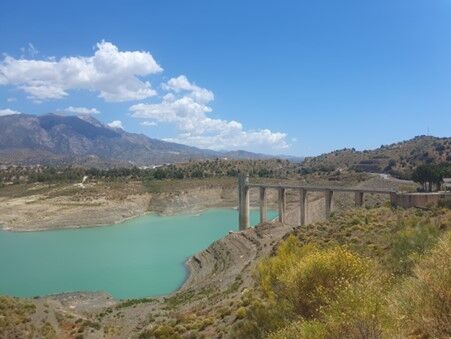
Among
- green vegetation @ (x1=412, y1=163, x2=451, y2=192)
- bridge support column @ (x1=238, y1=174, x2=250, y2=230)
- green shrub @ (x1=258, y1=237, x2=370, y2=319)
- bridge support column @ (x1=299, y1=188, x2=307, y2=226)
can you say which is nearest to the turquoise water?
bridge support column @ (x1=238, y1=174, x2=250, y2=230)

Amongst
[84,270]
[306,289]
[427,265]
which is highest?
[427,265]

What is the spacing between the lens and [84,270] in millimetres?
51438

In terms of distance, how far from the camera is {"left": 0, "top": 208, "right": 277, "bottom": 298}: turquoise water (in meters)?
44.9

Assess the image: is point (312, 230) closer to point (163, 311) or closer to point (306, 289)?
point (163, 311)

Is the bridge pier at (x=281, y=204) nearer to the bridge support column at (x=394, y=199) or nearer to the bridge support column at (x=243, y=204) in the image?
the bridge support column at (x=243, y=204)

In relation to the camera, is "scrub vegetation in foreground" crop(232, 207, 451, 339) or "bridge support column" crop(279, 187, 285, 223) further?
"bridge support column" crop(279, 187, 285, 223)

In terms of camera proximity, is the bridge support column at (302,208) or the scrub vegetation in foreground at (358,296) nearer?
the scrub vegetation in foreground at (358,296)

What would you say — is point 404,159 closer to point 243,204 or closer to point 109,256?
point 243,204

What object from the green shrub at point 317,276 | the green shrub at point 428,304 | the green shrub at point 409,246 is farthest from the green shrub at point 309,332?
the green shrub at point 409,246

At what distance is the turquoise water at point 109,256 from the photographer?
44938 mm

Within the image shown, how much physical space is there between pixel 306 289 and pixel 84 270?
42.5 metres

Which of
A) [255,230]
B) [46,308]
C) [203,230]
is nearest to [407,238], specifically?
[46,308]

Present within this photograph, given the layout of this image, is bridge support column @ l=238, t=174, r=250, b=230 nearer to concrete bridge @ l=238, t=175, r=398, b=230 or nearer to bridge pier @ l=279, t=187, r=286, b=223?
concrete bridge @ l=238, t=175, r=398, b=230

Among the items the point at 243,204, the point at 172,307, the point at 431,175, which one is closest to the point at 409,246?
the point at 172,307
